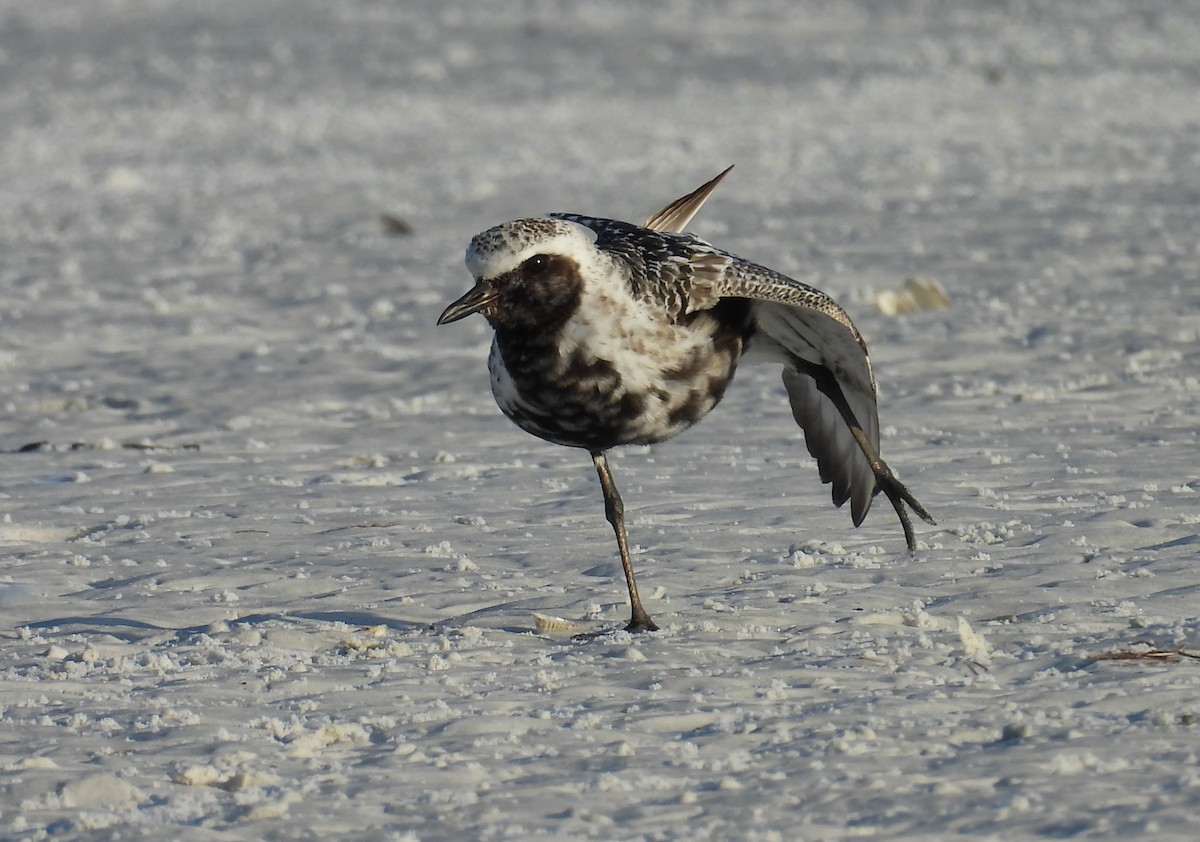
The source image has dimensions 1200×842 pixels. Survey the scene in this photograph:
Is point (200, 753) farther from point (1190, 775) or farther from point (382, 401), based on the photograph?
point (382, 401)

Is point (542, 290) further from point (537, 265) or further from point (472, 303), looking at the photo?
point (472, 303)

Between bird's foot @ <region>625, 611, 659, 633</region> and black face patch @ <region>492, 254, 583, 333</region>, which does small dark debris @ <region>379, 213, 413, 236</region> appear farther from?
bird's foot @ <region>625, 611, 659, 633</region>

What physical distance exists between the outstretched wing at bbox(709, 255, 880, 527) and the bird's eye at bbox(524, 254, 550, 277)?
1.99ft

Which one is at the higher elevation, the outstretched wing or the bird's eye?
the bird's eye

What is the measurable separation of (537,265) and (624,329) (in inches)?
13.0

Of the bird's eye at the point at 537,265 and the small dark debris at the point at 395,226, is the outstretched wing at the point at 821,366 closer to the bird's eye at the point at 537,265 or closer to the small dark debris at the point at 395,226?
the bird's eye at the point at 537,265

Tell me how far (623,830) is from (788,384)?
10.4 ft

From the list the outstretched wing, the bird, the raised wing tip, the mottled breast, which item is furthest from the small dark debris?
the mottled breast

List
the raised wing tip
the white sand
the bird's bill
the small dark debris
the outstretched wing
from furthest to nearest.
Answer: the small dark debris, the raised wing tip, the outstretched wing, the bird's bill, the white sand

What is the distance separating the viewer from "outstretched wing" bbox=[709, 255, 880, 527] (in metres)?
5.91

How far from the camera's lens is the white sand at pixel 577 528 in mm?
4328

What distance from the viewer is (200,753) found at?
15.2 feet

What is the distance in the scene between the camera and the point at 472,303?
557 cm

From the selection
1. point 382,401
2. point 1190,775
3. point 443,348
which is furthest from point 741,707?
point 443,348
